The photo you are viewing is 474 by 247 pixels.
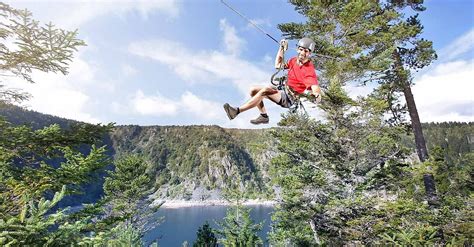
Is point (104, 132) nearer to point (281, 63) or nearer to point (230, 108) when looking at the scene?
point (230, 108)

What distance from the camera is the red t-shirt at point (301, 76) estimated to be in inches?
241

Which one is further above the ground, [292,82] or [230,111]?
[292,82]

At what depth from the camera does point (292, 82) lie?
6301mm

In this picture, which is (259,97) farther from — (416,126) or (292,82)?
(416,126)

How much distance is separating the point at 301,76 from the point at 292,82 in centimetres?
22

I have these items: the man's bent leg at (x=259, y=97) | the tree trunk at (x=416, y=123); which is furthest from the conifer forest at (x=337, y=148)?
the man's bent leg at (x=259, y=97)

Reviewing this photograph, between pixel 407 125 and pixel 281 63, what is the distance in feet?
39.9

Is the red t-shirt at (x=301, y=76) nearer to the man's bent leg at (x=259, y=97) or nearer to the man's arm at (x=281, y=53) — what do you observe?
the man's arm at (x=281, y=53)

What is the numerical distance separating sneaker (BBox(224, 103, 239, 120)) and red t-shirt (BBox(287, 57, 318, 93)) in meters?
1.27

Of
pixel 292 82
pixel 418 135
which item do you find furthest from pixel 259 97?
pixel 418 135

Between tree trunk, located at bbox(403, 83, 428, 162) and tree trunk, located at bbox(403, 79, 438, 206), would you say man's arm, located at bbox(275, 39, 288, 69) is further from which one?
tree trunk, located at bbox(403, 83, 428, 162)

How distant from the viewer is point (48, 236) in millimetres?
3898

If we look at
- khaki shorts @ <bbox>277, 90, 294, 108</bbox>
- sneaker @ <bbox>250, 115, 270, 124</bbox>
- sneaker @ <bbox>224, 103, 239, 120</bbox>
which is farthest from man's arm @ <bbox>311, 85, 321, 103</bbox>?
sneaker @ <bbox>224, 103, 239, 120</bbox>

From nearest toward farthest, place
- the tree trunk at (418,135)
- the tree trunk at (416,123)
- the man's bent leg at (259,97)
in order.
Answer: the man's bent leg at (259,97), the tree trunk at (418,135), the tree trunk at (416,123)
